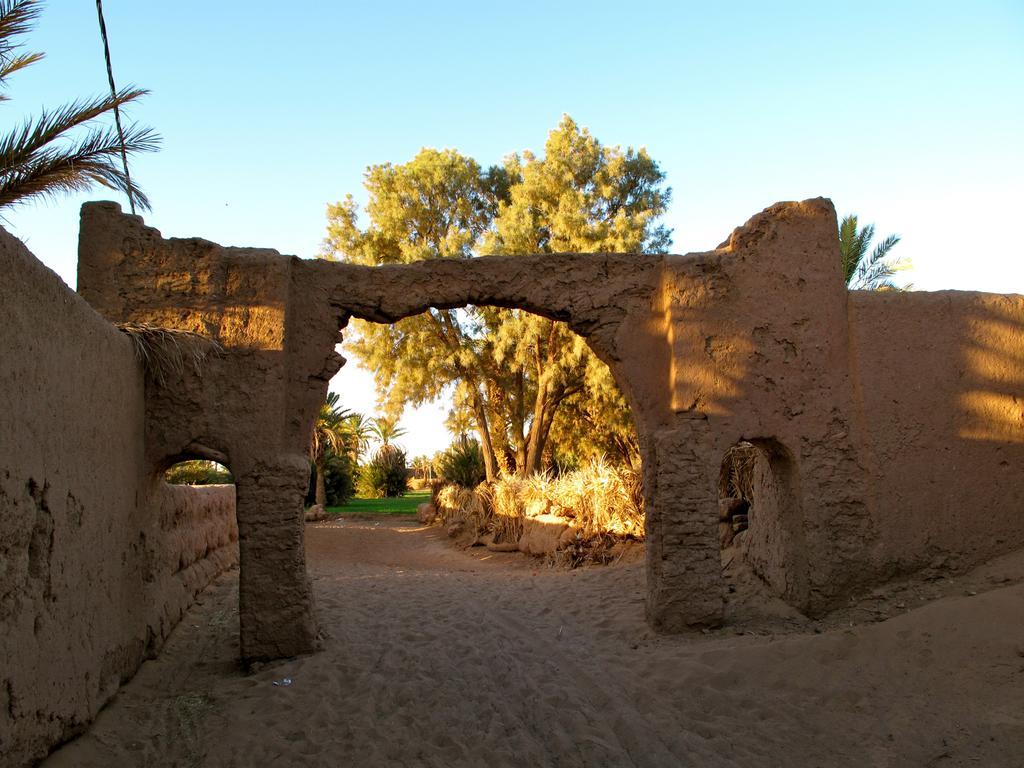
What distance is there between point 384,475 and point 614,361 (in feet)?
87.9

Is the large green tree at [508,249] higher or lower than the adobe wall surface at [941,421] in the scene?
higher

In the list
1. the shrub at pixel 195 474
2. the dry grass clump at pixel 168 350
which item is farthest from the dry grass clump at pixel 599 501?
the shrub at pixel 195 474

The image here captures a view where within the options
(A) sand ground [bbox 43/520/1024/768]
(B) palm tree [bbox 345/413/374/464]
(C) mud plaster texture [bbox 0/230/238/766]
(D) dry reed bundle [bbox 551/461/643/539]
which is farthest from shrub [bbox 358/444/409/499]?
(C) mud plaster texture [bbox 0/230/238/766]

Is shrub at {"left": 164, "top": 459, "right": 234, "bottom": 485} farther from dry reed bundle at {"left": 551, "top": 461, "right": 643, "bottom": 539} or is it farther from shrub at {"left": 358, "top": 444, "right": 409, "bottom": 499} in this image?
dry reed bundle at {"left": 551, "top": 461, "right": 643, "bottom": 539}

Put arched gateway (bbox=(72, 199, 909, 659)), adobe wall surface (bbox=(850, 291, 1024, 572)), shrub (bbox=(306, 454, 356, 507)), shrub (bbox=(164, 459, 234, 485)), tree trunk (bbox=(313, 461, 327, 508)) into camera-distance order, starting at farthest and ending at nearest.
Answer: shrub (bbox=(306, 454, 356, 507)), tree trunk (bbox=(313, 461, 327, 508)), shrub (bbox=(164, 459, 234, 485)), adobe wall surface (bbox=(850, 291, 1024, 572)), arched gateway (bbox=(72, 199, 909, 659))

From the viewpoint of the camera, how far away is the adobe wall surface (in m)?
7.14

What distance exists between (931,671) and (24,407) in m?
5.90

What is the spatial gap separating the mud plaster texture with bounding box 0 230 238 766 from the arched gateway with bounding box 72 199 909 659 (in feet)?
2.77

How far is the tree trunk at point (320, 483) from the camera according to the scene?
25250 mm

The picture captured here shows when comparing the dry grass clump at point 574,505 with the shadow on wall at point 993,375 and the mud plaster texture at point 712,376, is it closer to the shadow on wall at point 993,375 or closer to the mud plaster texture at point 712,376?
the mud plaster texture at point 712,376

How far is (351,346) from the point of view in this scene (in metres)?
22.2

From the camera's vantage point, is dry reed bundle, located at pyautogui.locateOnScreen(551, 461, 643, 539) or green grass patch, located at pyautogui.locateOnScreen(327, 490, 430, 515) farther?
green grass patch, located at pyautogui.locateOnScreen(327, 490, 430, 515)

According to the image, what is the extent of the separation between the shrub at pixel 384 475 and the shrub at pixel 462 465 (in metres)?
11.5

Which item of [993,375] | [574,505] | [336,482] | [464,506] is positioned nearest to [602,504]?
[574,505]
